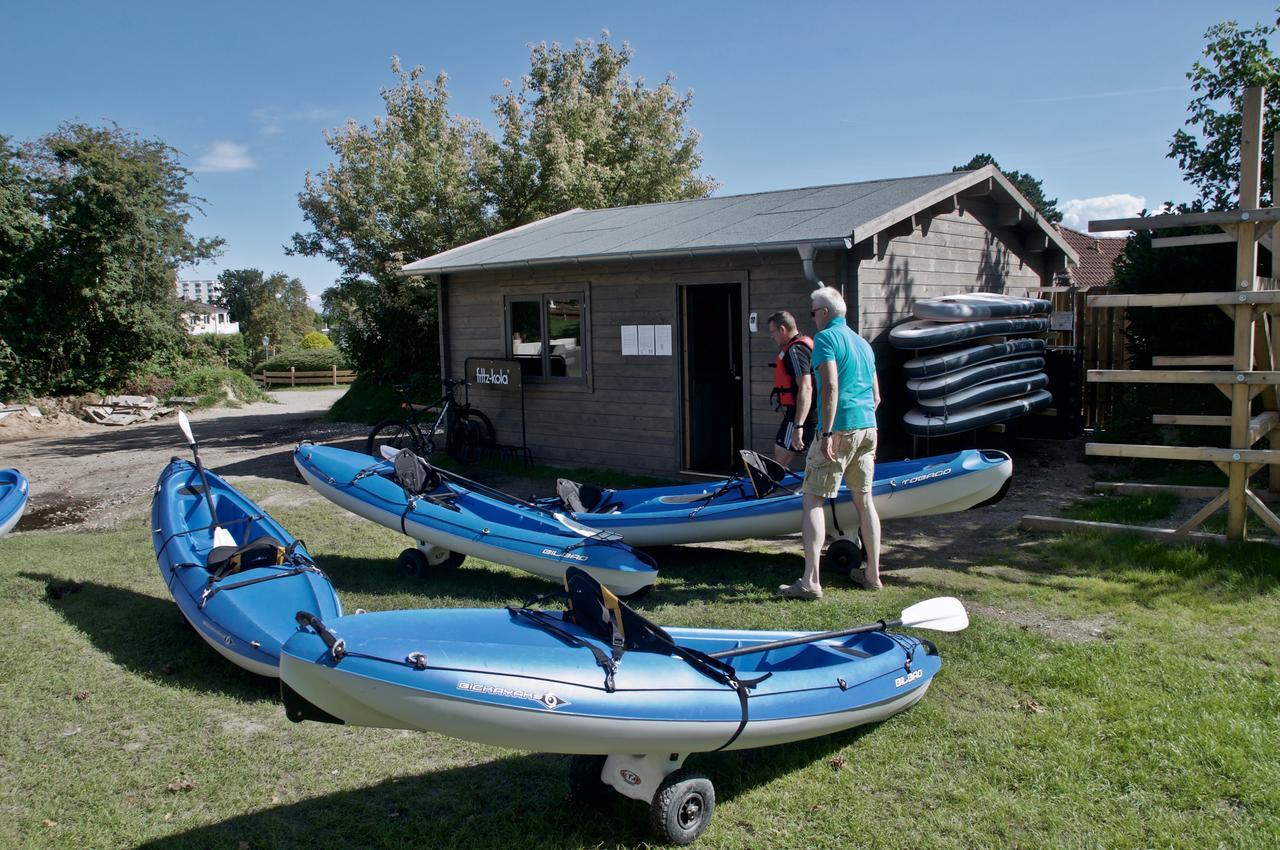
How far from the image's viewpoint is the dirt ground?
26.5ft

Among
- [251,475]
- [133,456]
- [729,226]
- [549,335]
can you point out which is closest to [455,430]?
[549,335]

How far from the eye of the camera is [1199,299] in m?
6.86

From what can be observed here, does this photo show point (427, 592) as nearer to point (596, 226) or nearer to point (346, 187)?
point (596, 226)

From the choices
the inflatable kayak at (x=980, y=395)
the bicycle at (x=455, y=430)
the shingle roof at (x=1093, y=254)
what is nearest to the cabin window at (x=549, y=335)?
the bicycle at (x=455, y=430)

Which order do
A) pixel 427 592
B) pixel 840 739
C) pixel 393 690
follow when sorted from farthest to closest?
pixel 427 592
pixel 840 739
pixel 393 690

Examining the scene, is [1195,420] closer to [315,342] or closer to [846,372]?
[846,372]

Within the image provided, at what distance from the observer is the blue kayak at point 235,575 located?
5188 millimetres

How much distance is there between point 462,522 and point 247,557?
5.05 feet

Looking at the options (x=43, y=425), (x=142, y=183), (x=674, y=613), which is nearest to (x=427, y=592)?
(x=674, y=613)

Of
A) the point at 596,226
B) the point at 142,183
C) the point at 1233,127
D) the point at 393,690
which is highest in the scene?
the point at 142,183

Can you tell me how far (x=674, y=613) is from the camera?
6207mm

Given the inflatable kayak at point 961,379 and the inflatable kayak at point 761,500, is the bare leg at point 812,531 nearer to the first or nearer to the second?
the inflatable kayak at point 761,500

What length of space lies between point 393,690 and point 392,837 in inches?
32.6

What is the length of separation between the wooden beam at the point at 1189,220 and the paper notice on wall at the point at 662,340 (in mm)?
4594
